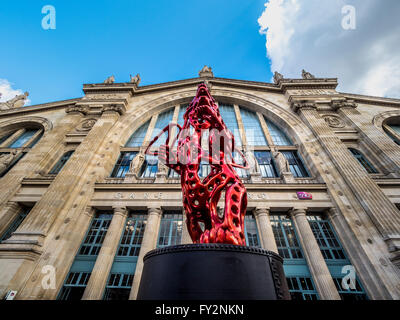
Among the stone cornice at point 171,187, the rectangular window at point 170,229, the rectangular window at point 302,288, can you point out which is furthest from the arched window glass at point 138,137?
the rectangular window at point 302,288

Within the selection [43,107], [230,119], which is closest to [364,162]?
[230,119]

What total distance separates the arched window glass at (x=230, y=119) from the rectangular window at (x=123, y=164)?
944 centimetres

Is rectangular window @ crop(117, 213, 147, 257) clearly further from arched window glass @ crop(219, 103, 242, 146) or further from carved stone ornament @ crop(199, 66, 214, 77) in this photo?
carved stone ornament @ crop(199, 66, 214, 77)

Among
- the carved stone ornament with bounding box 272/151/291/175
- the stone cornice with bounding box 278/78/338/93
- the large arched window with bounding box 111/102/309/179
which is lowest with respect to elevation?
the carved stone ornament with bounding box 272/151/291/175

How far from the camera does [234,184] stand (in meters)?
4.86

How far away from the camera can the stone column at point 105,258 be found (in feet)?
28.5

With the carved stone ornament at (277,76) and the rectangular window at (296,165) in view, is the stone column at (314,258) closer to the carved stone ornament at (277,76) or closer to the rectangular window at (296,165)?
the rectangular window at (296,165)

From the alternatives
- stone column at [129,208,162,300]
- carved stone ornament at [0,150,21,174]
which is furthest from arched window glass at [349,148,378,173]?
carved stone ornament at [0,150,21,174]

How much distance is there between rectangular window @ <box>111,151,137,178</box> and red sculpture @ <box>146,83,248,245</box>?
9814 millimetres

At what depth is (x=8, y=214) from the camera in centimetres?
1119

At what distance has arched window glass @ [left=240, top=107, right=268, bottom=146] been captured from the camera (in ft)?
53.2

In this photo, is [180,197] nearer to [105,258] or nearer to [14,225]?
[105,258]

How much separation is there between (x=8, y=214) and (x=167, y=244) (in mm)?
10407
